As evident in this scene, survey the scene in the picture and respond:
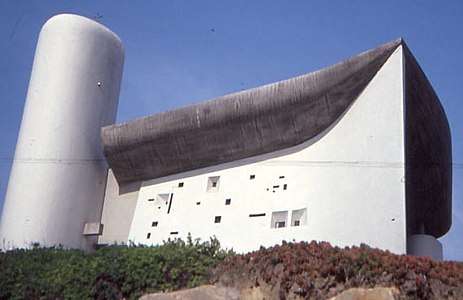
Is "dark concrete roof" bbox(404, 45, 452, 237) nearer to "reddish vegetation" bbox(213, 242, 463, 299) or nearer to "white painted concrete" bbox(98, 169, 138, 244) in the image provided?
"reddish vegetation" bbox(213, 242, 463, 299)

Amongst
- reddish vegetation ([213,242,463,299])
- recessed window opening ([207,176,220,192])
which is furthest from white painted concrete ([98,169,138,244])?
reddish vegetation ([213,242,463,299])

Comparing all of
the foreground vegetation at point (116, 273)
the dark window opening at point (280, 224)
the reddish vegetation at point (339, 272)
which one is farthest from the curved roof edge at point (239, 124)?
the reddish vegetation at point (339, 272)

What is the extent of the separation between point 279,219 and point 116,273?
6.03 meters

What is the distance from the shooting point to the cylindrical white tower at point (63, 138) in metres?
21.3

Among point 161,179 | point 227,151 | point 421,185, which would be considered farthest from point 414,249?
point 161,179

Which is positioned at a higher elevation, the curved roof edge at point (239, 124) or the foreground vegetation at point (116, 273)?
the curved roof edge at point (239, 124)

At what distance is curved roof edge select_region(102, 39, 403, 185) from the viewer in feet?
62.5

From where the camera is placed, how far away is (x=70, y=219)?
2175 centimetres

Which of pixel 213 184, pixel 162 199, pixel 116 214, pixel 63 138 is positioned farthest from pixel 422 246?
pixel 63 138

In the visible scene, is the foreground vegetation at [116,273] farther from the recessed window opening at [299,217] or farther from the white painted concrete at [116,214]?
the white painted concrete at [116,214]

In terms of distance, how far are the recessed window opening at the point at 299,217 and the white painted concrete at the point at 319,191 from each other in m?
0.03

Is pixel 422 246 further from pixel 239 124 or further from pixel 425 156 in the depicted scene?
pixel 239 124

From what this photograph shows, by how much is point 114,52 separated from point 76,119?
10.7 ft

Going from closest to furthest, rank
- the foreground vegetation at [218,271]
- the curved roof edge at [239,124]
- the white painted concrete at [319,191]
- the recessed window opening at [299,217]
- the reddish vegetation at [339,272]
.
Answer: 1. the reddish vegetation at [339,272]
2. the foreground vegetation at [218,271]
3. the white painted concrete at [319,191]
4. the recessed window opening at [299,217]
5. the curved roof edge at [239,124]
